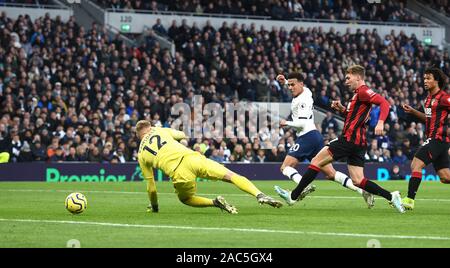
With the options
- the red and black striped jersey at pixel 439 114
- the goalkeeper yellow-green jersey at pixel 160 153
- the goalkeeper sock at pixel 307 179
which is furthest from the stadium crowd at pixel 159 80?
the goalkeeper yellow-green jersey at pixel 160 153

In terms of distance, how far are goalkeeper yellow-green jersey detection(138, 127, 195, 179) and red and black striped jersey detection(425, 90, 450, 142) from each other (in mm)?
4267

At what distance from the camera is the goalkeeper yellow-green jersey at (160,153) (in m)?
15.0

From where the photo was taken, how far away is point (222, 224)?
43.3ft

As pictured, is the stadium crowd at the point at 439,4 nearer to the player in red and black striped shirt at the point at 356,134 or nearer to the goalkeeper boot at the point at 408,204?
the goalkeeper boot at the point at 408,204

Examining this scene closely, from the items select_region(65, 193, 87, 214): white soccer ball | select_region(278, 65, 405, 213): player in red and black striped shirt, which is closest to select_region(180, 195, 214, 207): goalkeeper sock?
select_region(65, 193, 87, 214): white soccer ball

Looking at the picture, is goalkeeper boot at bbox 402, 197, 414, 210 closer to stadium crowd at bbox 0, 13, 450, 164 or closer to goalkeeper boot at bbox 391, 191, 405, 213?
goalkeeper boot at bbox 391, 191, 405, 213

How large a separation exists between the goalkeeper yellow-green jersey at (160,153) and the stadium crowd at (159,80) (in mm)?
11216

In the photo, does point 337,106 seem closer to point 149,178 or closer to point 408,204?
point 408,204

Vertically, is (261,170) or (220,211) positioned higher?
(220,211)

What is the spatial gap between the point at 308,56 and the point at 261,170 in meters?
11.0

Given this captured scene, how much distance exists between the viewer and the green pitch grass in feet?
35.5

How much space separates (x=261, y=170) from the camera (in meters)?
32.9

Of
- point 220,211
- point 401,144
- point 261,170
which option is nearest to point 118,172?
point 261,170
